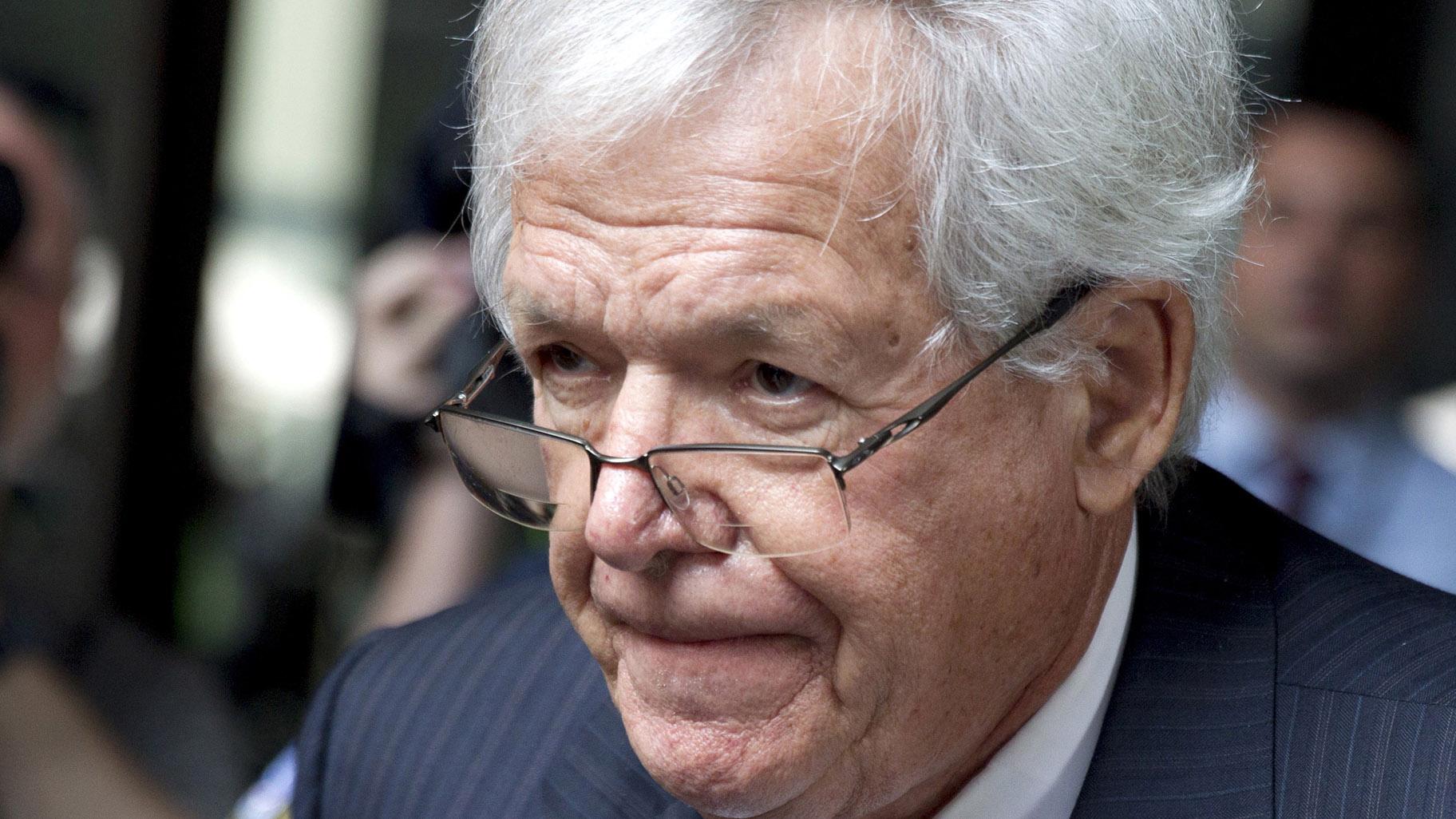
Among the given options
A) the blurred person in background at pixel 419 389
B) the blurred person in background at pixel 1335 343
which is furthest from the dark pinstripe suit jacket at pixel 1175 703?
the blurred person in background at pixel 1335 343

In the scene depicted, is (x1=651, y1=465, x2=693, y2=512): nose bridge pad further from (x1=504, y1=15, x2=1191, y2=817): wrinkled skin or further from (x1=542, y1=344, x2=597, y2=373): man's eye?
(x1=542, y1=344, x2=597, y2=373): man's eye

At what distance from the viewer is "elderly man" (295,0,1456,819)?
53.0 inches

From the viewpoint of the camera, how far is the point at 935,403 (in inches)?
53.7

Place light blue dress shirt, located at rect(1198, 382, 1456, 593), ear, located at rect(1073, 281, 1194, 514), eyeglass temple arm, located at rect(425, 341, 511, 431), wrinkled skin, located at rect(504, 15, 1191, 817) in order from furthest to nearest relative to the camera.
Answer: light blue dress shirt, located at rect(1198, 382, 1456, 593) → eyeglass temple arm, located at rect(425, 341, 511, 431) → ear, located at rect(1073, 281, 1194, 514) → wrinkled skin, located at rect(504, 15, 1191, 817)

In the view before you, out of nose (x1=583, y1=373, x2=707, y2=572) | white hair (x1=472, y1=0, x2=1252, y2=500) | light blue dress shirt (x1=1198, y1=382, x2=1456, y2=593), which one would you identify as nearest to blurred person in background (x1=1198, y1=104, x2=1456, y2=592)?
light blue dress shirt (x1=1198, y1=382, x2=1456, y2=593)

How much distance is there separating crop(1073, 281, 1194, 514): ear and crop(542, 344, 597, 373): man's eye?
50 cm

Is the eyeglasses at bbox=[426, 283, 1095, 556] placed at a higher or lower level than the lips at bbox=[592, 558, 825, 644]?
higher

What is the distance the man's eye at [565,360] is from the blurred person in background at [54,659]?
173 cm

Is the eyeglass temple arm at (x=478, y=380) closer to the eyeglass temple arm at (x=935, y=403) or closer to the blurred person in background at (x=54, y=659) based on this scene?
the eyeglass temple arm at (x=935, y=403)

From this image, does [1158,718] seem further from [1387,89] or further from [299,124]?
[299,124]

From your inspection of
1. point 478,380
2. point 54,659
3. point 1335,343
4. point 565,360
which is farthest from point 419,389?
point 1335,343

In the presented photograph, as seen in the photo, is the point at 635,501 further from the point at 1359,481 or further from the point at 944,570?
the point at 1359,481

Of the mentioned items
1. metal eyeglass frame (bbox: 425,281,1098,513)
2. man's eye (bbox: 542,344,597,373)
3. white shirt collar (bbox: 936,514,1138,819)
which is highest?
metal eyeglass frame (bbox: 425,281,1098,513)

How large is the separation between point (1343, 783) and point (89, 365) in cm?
369
